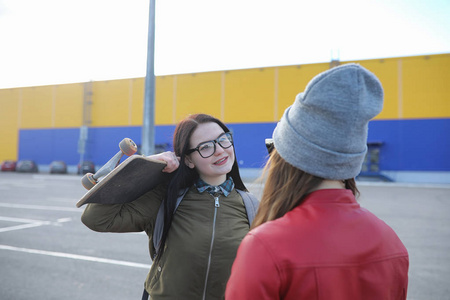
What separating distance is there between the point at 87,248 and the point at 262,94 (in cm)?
2383

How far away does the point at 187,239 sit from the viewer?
6.13 feet

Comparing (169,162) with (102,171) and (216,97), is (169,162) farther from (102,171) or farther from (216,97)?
(216,97)

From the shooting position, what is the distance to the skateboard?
1.63 m

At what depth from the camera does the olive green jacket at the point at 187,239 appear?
5.96 feet

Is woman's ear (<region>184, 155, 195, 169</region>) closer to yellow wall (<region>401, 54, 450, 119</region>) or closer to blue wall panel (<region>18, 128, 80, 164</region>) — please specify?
yellow wall (<region>401, 54, 450, 119</region>)

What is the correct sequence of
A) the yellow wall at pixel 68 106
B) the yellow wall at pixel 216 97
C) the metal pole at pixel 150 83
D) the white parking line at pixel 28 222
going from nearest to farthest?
1. the white parking line at pixel 28 222
2. the metal pole at pixel 150 83
3. the yellow wall at pixel 216 97
4. the yellow wall at pixel 68 106

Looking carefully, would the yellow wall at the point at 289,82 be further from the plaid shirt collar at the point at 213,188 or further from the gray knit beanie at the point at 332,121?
the gray knit beanie at the point at 332,121

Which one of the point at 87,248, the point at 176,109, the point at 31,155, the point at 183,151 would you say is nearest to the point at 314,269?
the point at 183,151

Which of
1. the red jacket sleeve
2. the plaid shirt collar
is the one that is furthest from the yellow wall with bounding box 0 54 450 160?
the red jacket sleeve

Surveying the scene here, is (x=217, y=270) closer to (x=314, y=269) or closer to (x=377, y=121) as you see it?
(x=314, y=269)

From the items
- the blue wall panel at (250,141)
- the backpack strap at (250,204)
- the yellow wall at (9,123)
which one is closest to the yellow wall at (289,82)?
the blue wall panel at (250,141)

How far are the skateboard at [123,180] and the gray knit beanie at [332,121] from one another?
2.78 feet

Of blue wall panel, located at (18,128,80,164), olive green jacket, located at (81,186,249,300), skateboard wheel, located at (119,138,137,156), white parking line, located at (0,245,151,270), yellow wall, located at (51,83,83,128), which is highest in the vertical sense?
yellow wall, located at (51,83,83,128)

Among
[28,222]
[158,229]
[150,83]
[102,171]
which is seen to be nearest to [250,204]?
[158,229]
